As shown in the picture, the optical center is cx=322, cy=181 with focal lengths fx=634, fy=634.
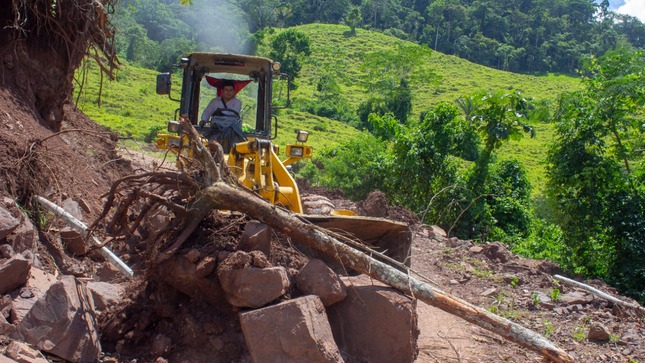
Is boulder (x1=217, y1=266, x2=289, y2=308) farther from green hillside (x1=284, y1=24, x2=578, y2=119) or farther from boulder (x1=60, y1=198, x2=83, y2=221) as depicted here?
green hillside (x1=284, y1=24, x2=578, y2=119)

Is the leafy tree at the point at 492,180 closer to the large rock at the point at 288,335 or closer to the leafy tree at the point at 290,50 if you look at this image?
the large rock at the point at 288,335

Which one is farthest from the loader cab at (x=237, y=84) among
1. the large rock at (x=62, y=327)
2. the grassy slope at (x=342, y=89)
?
the large rock at (x=62, y=327)

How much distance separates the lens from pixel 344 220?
596 cm

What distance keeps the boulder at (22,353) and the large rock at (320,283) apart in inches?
75.8

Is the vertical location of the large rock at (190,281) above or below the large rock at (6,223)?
below

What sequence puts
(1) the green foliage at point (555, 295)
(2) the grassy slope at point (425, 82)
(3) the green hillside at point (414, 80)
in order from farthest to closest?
(3) the green hillside at point (414, 80) → (2) the grassy slope at point (425, 82) → (1) the green foliage at point (555, 295)

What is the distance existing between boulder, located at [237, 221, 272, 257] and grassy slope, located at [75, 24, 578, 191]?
4619 mm

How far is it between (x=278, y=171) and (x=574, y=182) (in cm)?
627

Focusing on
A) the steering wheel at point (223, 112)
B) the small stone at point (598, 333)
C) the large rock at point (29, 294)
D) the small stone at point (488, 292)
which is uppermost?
the steering wheel at point (223, 112)

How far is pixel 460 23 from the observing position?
97875 millimetres

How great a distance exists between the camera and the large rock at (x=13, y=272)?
4824 millimetres

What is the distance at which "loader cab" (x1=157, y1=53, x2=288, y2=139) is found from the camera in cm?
857

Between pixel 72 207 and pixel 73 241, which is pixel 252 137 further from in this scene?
pixel 73 241

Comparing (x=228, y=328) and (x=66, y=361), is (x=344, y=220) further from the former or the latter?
(x=66, y=361)
